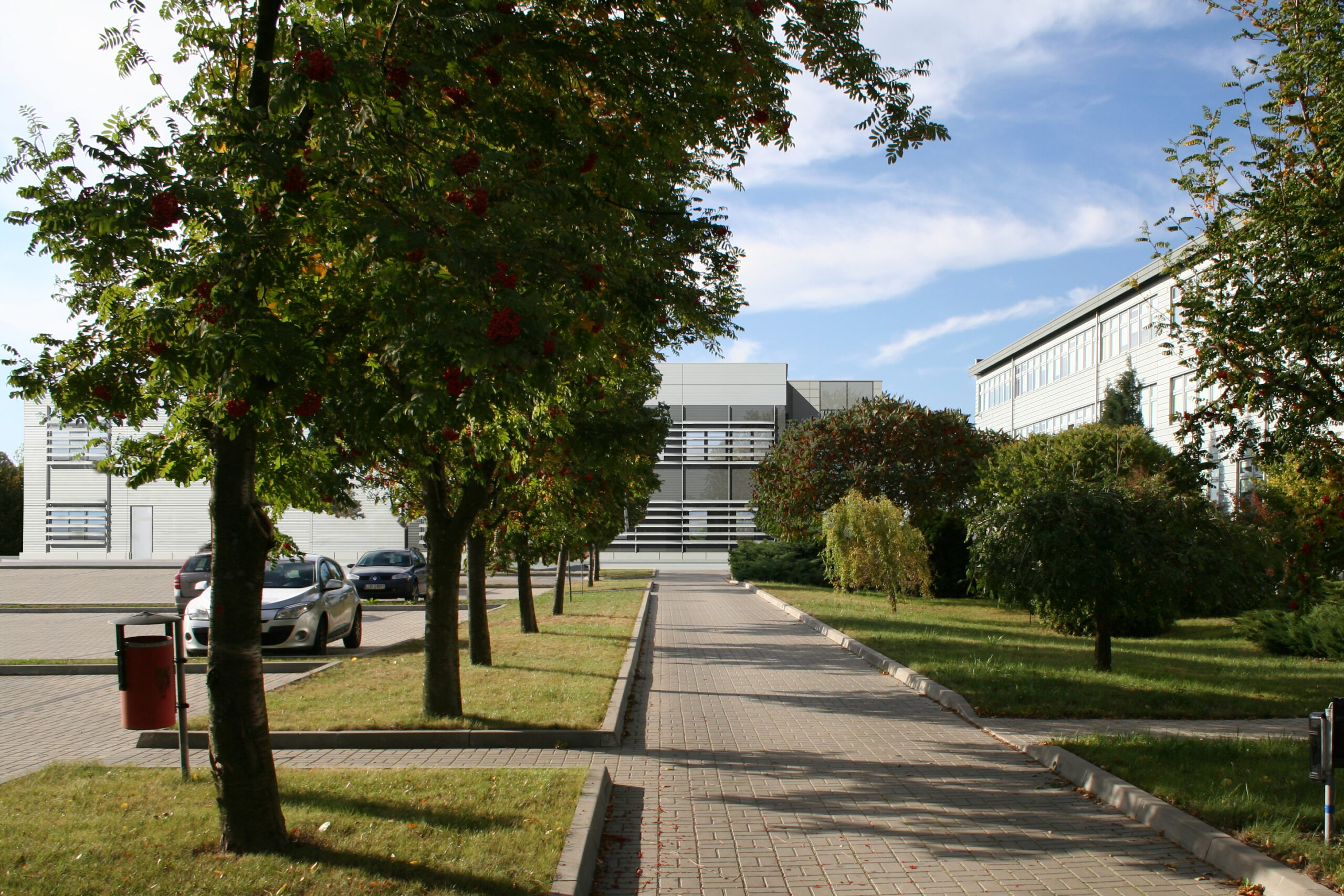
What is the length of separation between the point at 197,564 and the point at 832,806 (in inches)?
807

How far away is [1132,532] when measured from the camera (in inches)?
492

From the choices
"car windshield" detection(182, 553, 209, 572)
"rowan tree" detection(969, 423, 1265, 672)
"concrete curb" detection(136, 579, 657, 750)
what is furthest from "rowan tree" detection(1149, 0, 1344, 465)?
"car windshield" detection(182, 553, 209, 572)

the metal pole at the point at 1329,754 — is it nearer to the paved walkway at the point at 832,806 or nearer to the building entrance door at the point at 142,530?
the paved walkway at the point at 832,806

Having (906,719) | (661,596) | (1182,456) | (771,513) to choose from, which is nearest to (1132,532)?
(1182,456)

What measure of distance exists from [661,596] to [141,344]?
29746 millimetres

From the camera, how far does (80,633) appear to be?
750 inches

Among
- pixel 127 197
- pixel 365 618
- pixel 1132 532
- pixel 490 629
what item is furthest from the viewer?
pixel 365 618

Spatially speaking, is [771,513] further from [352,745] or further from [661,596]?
[352,745]

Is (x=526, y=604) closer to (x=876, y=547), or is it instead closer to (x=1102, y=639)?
(x=1102, y=639)

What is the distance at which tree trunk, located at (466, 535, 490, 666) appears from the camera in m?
13.5

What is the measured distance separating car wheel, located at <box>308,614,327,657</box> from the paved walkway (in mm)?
6196

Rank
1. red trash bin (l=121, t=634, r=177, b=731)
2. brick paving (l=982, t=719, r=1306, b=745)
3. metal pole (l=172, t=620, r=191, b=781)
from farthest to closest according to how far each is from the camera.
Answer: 1. brick paving (l=982, t=719, r=1306, b=745)
2. red trash bin (l=121, t=634, r=177, b=731)
3. metal pole (l=172, t=620, r=191, b=781)

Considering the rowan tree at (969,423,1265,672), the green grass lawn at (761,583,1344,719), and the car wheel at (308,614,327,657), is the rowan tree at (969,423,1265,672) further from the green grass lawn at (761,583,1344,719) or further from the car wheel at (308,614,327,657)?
the car wheel at (308,614,327,657)

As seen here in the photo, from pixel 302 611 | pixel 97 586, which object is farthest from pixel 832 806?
pixel 97 586
